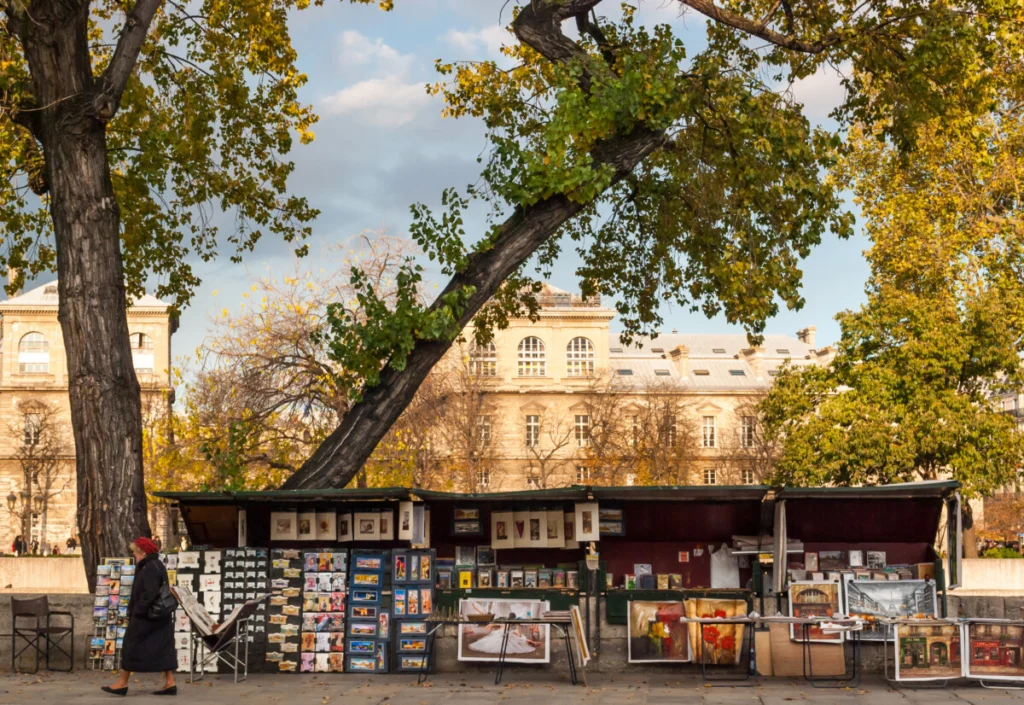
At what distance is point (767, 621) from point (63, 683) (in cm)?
796

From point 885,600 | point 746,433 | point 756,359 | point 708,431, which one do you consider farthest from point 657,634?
point 756,359

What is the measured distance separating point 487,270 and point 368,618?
15.7ft

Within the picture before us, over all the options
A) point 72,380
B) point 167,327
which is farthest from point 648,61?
point 167,327

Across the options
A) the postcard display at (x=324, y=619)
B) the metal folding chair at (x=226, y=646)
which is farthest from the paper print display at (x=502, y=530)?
the metal folding chair at (x=226, y=646)

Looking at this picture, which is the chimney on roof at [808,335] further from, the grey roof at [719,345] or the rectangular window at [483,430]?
the rectangular window at [483,430]

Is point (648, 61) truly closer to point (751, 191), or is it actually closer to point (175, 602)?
point (751, 191)

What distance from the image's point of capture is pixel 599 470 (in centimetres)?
6981

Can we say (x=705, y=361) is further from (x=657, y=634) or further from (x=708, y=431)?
(x=657, y=634)

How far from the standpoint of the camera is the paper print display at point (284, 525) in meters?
15.5

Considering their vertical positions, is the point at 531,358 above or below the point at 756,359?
below

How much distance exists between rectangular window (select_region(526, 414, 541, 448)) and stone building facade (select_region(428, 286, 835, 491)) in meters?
0.09

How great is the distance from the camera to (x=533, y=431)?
86.8 meters

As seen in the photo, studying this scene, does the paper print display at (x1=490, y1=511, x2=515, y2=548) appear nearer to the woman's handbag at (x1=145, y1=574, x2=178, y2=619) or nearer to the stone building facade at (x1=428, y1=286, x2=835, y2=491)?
the woman's handbag at (x1=145, y1=574, x2=178, y2=619)

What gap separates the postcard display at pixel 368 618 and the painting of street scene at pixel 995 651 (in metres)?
6.67
